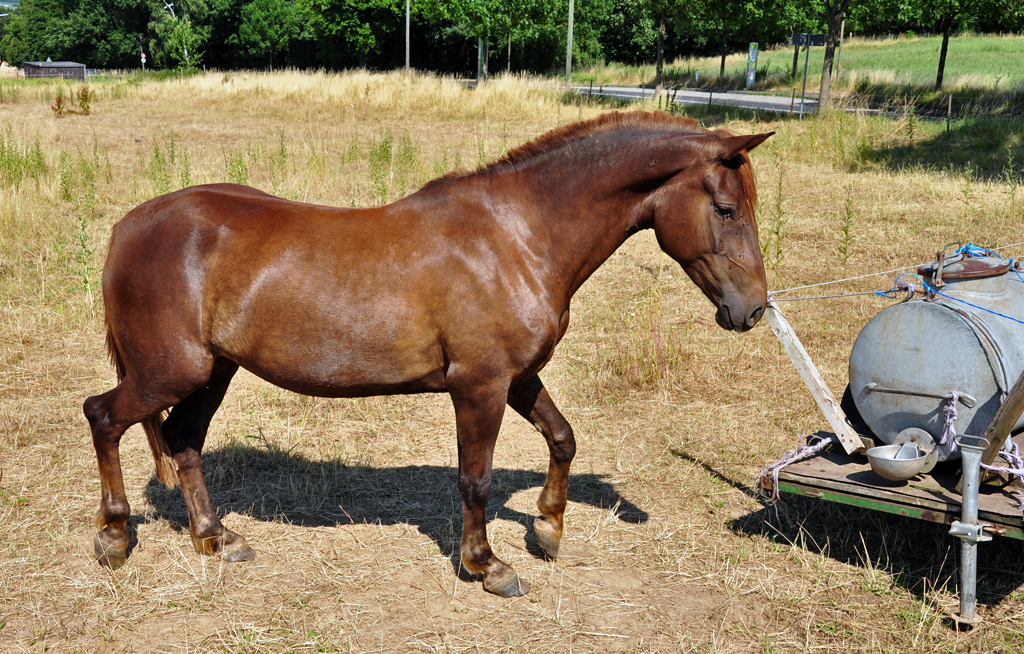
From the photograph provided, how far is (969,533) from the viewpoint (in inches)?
129

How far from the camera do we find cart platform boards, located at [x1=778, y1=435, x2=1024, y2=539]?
3375mm

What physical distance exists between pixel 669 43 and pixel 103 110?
145ft

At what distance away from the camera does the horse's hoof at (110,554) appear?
12.6ft

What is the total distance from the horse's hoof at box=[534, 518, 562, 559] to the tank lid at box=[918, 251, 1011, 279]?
7.83 ft

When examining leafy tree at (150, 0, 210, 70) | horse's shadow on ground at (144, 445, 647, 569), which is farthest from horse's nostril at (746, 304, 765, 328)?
leafy tree at (150, 0, 210, 70)

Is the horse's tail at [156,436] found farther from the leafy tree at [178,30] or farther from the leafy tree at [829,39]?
the leafy tree at [178,30]

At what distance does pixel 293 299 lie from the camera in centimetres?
353

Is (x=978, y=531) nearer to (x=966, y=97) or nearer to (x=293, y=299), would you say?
(x=293, y=299)

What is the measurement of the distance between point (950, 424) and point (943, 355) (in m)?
0.34

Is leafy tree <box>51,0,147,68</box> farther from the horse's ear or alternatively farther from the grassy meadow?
the horse's ear

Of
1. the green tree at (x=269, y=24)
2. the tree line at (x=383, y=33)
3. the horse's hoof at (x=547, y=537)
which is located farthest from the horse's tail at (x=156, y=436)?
the green tree at (x=269, y=24)

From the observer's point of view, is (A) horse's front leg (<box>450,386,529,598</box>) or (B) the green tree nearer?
(A) horse's front leg (<box>450,386,529,598</box>)

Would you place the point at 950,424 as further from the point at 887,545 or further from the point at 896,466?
the point at 887,545

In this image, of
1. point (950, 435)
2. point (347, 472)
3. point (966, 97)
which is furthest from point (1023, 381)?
point (966, 97)
